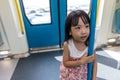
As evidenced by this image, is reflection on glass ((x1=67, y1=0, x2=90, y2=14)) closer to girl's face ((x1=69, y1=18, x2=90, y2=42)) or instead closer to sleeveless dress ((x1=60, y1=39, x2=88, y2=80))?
sleeveless dress ((x1=60, y1=39, x2=88, y2=80))

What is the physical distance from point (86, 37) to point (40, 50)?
153 cm

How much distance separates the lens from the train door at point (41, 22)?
6.66ft

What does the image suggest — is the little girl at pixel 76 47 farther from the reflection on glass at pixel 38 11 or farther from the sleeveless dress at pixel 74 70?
the reflection on glass at pixel 38 11

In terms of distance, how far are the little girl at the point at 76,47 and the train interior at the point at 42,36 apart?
799 millimetres

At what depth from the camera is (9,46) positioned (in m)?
2.03

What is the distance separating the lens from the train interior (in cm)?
180

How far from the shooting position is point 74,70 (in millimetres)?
911

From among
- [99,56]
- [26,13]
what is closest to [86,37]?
[99,56]

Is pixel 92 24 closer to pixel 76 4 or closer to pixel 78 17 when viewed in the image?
pixel 78 17

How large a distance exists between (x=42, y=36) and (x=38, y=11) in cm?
34

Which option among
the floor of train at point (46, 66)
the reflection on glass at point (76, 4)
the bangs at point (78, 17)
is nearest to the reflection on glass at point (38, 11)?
the reflection on glass at point (76, 4)

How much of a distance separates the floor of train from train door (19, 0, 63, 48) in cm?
19

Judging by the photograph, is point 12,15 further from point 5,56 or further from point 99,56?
point 99,56

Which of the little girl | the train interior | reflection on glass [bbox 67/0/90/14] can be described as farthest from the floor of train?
the little girl
